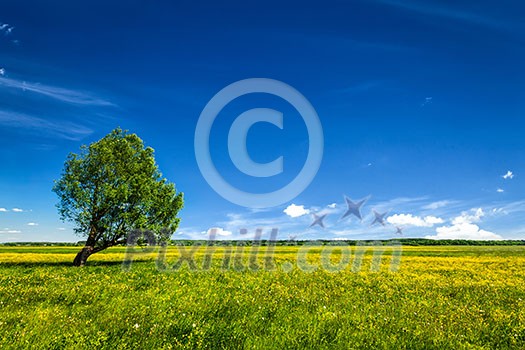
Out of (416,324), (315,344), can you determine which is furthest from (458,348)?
(315,344)

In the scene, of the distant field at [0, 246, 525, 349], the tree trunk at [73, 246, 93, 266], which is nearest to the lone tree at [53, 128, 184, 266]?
the tree trunk at [73, 246, 93, 266]

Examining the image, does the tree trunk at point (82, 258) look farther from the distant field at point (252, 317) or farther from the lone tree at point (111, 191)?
the distant field at point (252, 317)

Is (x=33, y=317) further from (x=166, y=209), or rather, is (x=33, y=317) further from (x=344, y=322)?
(x=166, y=209)

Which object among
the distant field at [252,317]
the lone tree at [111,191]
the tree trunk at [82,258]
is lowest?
the distant field at [252,317]

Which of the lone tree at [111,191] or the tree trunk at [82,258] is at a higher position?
the lone tree at [111,191]

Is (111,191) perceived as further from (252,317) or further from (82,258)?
(252,317)

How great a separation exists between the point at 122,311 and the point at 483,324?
10.8 m

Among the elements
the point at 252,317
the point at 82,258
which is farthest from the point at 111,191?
the point at 252,317

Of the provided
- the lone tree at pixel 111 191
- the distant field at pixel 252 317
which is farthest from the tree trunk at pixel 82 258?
the distant field at pixel 252 317

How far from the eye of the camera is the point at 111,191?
32.1 metres

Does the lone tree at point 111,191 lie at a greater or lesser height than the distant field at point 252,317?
greater

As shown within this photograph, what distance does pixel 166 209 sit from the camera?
124 feet

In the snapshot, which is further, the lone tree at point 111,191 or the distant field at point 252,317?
the lone tree at point 111,191

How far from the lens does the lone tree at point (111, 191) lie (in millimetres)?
32375
